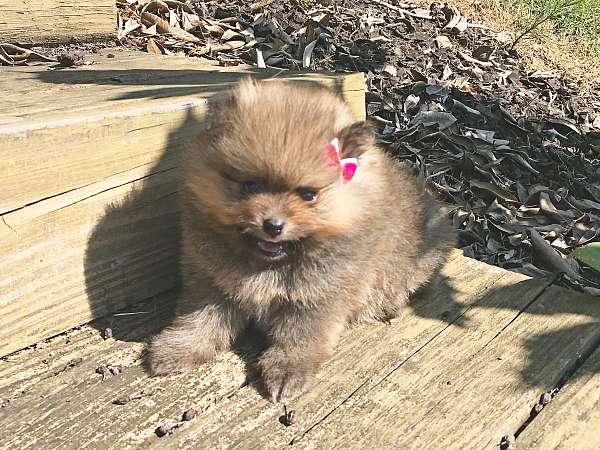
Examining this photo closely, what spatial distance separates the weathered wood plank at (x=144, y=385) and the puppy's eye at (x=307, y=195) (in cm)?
79

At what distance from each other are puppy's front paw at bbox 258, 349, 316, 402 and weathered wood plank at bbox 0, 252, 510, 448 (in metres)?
0.05

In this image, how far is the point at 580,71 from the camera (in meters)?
7.70

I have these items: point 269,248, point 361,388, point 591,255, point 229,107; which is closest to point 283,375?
point 361,388

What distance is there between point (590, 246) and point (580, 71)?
436cm

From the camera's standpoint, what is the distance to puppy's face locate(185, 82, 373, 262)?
9.18 ft

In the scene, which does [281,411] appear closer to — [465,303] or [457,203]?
[465,303]

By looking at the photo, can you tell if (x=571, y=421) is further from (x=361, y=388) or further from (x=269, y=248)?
(x=269, y=248)

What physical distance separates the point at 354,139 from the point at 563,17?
7052 mm

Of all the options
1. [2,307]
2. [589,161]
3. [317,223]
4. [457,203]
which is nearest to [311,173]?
[317,223]

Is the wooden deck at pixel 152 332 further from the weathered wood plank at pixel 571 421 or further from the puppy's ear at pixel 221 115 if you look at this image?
the puppy's ear at pixel 221 115

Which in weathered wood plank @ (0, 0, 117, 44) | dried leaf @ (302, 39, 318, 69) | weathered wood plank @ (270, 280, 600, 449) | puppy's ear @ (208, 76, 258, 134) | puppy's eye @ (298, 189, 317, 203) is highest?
puppy's ear @ (208, 76, 258, 134)

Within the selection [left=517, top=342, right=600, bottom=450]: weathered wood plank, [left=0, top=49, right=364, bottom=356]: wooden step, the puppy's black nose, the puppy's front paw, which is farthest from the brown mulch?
the puppy's black nose

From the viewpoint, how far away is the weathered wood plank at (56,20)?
429 centimetres

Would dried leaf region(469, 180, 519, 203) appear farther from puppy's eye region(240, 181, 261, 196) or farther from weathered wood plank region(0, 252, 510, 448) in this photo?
puppy's eye region(240, 181, 261, 196)
